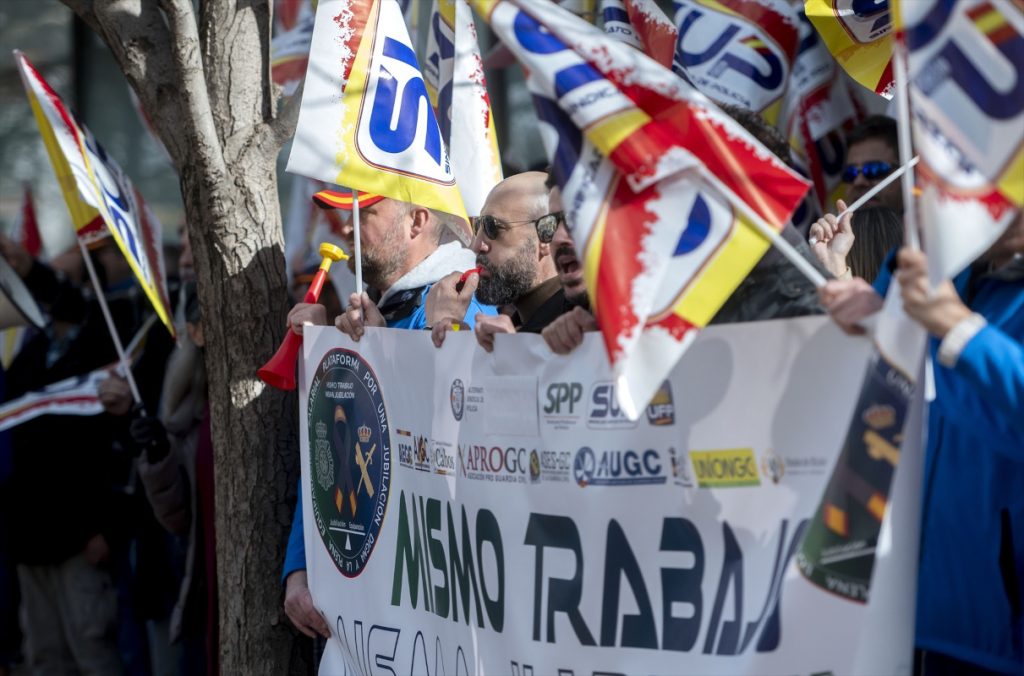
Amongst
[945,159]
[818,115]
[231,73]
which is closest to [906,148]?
[945,159]

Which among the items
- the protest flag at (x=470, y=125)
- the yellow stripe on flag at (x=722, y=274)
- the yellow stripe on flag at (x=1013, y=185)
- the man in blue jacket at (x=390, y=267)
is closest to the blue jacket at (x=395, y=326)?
the man in blue jacket at (x=390, y=267)

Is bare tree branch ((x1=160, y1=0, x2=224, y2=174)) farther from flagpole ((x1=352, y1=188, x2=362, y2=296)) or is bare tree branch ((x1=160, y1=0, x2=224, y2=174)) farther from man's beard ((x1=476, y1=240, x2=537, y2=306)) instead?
man's beard ((x1=476, y1=240, x2=537, y2=306))

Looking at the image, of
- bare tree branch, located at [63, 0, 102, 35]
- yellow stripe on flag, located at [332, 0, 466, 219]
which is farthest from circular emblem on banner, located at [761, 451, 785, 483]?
bare tree branch, located at [63, 0, 102, 35]

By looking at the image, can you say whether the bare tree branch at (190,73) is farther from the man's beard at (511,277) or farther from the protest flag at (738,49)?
the protest flag at (738,49)

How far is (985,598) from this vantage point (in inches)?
97.6

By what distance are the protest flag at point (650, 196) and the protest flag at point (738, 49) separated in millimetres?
2975

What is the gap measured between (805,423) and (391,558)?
1.47 m

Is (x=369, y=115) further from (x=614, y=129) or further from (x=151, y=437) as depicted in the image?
(x=151, y=437)

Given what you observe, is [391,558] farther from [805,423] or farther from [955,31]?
[955,31]

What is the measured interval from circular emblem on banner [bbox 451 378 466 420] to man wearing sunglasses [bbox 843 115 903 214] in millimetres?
1963

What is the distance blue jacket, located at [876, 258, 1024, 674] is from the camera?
2.40 metres

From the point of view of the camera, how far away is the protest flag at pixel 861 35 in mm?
3871

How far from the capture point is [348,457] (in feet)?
12.4

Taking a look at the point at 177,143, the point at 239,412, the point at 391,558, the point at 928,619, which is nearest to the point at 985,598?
the point at 928,619
